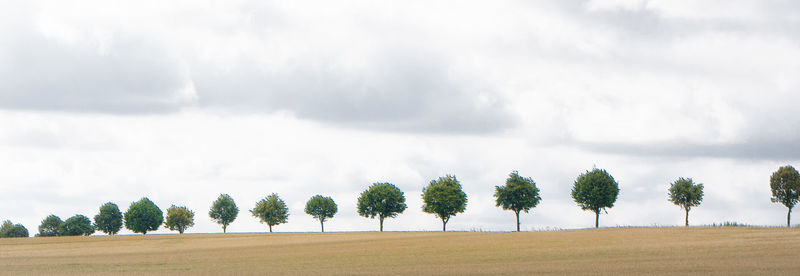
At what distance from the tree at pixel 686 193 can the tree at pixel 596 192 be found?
9.51 m

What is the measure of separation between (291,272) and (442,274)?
10.4m

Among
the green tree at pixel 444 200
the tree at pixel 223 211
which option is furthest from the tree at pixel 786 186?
the tree at pixel 223 211

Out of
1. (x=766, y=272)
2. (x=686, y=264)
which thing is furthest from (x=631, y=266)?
(x=766, y=272)

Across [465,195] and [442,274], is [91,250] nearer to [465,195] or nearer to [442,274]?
[442,274]

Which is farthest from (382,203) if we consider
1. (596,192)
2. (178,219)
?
(178,219)

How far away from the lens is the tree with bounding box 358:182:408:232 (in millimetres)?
154887

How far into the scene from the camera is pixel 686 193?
13000 cm

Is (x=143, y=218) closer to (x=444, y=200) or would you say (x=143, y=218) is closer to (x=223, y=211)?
(x=223, y=211)

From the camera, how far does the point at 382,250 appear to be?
7700cm

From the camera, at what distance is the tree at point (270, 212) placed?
173m

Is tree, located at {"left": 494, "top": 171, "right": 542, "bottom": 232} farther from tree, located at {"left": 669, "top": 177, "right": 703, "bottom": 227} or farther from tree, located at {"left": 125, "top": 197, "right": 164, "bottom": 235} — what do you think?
tree, located at {"left": 125, "top": 197, "right": 164, "bottom": 235}

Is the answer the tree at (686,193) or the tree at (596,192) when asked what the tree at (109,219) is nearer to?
the tree at (596,192)

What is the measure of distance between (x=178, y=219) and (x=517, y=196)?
85.5 metres

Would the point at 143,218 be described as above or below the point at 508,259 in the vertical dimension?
above
